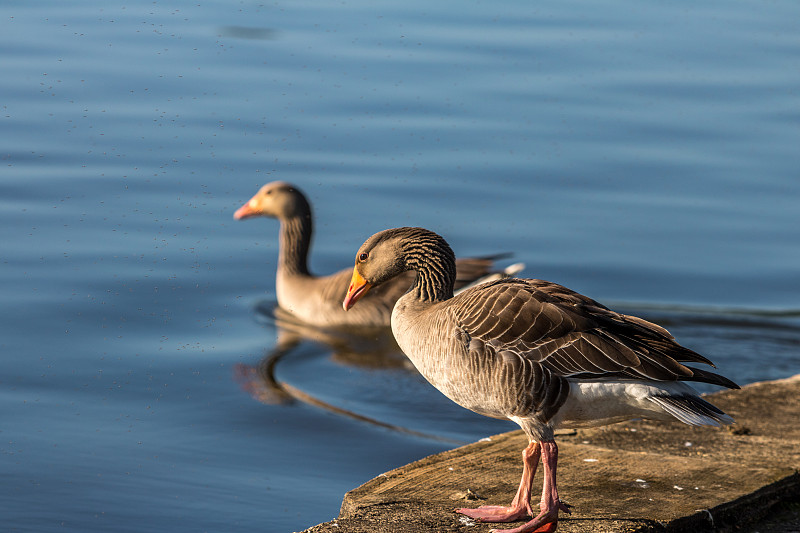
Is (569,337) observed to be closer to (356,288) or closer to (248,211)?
(356,288)

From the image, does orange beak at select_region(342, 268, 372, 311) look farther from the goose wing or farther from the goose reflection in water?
the goose reflection in water

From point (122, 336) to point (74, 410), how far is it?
1739 mm

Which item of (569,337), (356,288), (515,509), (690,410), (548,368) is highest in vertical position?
(356,288)

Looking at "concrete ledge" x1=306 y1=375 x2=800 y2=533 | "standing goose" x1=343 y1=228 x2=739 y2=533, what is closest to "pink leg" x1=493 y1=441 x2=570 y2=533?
"standing goose" x1=343 y1=228 x2=739 y2=533

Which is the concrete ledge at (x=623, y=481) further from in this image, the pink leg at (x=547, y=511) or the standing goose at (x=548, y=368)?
the standing goose at (x=548, y=368)

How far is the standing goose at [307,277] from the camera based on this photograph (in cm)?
1216

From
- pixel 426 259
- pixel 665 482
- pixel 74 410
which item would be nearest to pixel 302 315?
pixel 74 410

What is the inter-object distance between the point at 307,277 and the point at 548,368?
311 inches

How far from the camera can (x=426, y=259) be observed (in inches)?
234

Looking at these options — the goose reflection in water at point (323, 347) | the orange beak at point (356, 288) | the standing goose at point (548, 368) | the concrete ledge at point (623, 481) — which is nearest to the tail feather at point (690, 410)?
the standing goose at point (548, 368)

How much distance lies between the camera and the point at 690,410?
491cm

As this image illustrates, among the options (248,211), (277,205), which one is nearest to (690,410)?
(277,205)

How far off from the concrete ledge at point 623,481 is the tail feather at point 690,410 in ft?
1.84

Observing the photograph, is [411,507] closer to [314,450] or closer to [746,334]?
[314,450]
